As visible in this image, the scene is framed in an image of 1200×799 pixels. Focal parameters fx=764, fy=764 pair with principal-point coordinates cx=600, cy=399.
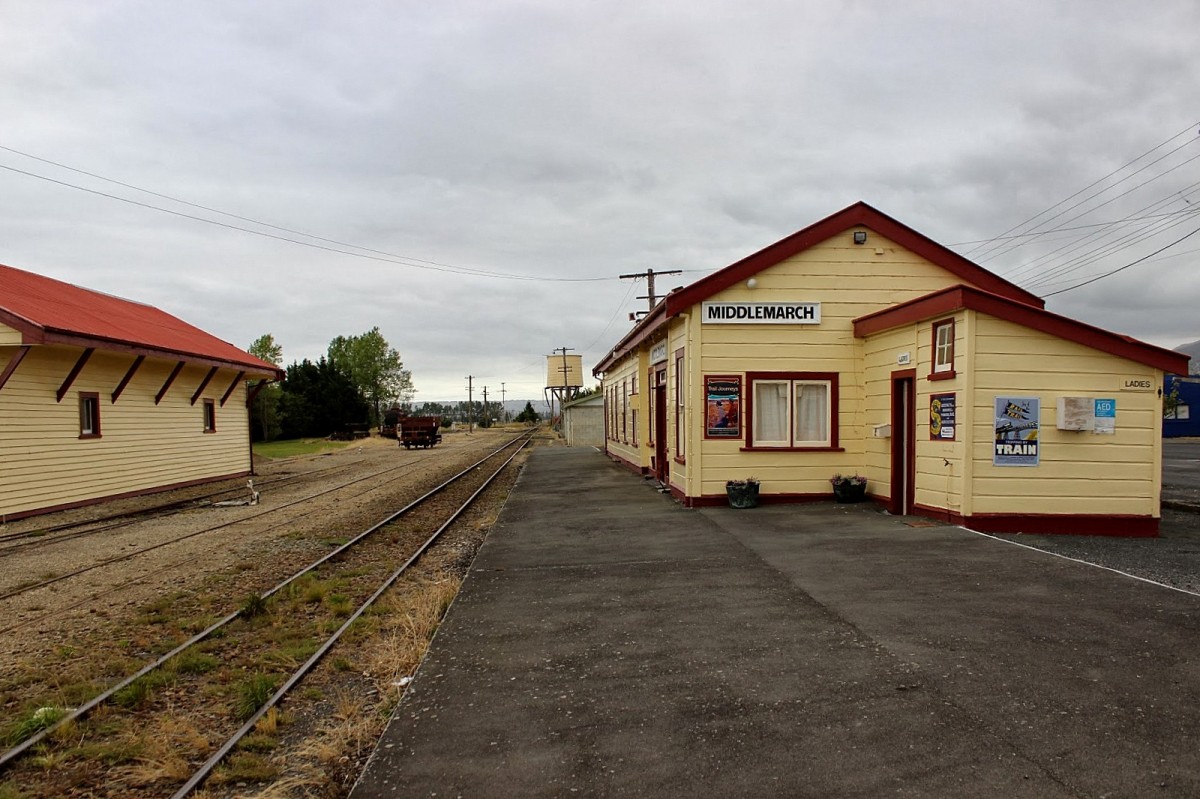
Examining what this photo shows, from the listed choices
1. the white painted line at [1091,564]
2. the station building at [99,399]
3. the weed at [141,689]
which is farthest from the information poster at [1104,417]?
the station building at [99,399]

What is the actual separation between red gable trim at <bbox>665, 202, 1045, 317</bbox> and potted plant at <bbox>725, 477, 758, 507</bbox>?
2.94 metres

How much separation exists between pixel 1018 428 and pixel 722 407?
435cm

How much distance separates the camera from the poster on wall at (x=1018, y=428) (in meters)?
9.33

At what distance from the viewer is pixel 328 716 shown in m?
4.63

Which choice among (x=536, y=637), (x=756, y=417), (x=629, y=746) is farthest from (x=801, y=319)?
(x=629, y=746)

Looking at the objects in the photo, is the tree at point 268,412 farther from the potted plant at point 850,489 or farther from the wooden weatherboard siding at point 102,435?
the potted plant at point 850,489

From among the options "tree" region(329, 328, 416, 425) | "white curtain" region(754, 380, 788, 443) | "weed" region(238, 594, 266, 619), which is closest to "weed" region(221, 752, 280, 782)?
"weed" region(238, 594, 266, 619)

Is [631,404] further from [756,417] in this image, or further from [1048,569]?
[1048,569]

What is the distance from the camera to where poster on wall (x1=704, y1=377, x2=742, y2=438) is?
12.3m

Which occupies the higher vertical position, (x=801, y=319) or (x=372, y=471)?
(x=801, y=319)

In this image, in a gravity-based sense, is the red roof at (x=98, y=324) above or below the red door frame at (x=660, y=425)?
above

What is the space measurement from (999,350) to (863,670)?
6.15 meters

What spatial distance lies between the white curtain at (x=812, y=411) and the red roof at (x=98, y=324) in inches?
516

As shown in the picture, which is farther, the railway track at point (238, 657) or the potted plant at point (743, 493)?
the potted plant at point (743, 493)
